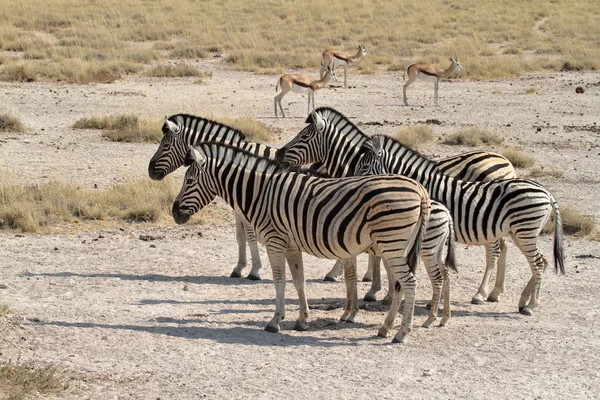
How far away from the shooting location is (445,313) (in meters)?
8.65

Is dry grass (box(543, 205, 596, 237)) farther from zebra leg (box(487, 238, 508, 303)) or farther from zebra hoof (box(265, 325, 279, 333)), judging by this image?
zebra hoof (box(265, 325, 279, 333))

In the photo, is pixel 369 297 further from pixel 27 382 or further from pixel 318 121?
pixel 27 382

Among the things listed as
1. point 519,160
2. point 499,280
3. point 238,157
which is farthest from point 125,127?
point 499,280

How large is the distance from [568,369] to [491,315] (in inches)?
69.2

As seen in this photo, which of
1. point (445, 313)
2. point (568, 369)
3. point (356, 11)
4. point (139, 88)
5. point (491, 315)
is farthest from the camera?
point (356, 11)

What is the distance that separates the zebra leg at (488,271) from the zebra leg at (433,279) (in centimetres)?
121

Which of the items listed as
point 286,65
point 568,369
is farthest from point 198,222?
point 286,65

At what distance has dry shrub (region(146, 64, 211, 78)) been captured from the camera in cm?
2638

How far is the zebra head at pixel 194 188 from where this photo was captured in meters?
8.63

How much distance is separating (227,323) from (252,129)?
9.67m

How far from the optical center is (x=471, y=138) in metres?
18.0

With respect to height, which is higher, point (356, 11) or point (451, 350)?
point (356, 11)

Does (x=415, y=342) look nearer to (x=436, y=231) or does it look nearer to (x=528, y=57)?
(x=436, y=231)

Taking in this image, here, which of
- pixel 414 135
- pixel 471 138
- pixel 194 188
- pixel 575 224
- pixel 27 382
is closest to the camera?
pixel 27 382
